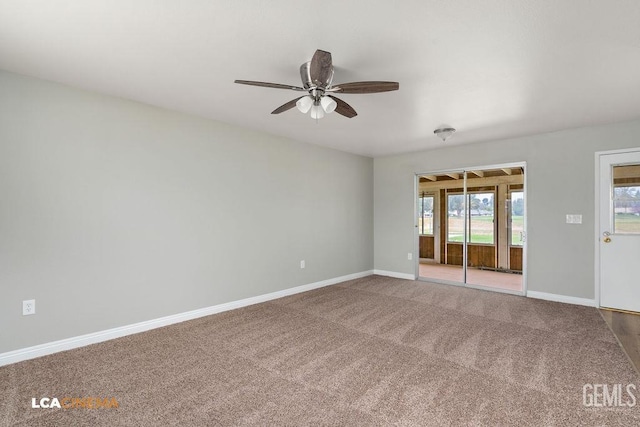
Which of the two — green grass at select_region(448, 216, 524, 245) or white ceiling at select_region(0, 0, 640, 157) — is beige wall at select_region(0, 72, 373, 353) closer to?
white ceiling at select_region(0, 0, 640, 157)

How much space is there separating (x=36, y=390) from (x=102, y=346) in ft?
2.38

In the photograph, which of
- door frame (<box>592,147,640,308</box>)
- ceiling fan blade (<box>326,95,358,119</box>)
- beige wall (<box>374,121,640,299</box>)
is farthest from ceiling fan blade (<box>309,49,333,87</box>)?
door frame (<box>592,147,640,308</box>)

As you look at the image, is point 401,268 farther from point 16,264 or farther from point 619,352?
point 16,264

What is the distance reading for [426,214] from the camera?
25.5ft

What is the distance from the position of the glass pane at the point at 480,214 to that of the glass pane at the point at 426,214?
3.37ft

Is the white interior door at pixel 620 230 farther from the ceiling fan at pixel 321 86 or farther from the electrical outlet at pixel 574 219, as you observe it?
the ceiling fan at pixel 321 86

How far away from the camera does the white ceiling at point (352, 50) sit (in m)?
1.82

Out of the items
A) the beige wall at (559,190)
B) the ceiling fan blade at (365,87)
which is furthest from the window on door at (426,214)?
the ceiling fan blade at (365,87)

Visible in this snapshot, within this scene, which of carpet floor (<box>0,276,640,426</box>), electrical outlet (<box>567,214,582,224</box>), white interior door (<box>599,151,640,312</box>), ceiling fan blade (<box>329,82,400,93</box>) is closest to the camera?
carpet floor (<box>0,276,640,426</box>)

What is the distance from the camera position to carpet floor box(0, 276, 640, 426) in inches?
75.9

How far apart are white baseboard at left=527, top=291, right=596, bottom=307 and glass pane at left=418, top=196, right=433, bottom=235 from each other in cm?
314

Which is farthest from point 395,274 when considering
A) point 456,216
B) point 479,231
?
point 479,231

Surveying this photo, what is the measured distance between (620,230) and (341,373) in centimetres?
420

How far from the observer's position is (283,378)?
92.4 inches
